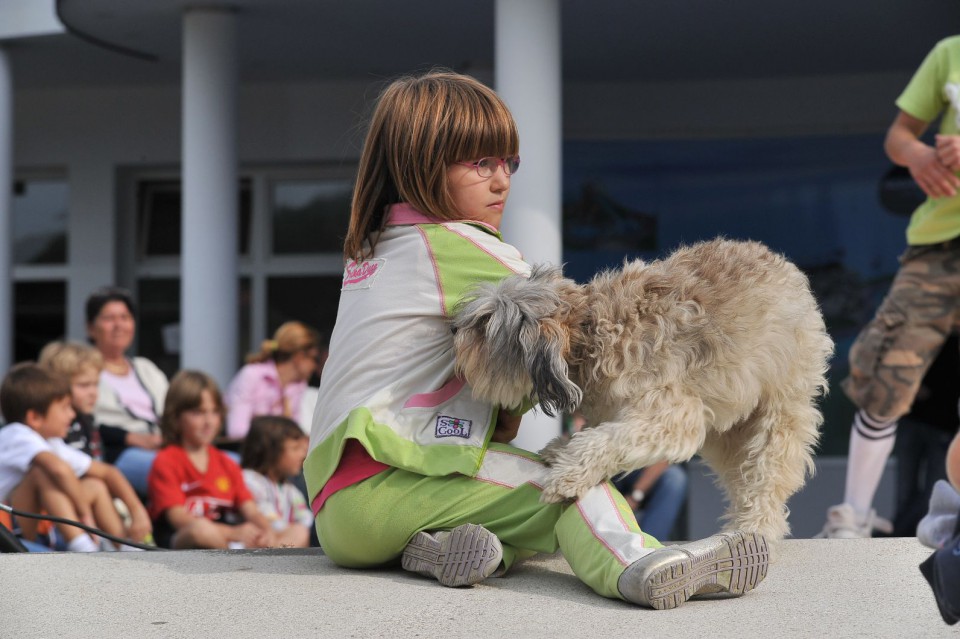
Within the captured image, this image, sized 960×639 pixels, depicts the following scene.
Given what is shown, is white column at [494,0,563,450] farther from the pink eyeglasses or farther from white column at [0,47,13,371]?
white column at [0,47,13,371]

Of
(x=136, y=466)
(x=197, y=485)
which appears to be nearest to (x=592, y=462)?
(x=197, y=485)

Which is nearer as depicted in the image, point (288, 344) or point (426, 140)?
point (426, 140)

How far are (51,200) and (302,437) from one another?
629cm

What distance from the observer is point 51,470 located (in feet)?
17.9

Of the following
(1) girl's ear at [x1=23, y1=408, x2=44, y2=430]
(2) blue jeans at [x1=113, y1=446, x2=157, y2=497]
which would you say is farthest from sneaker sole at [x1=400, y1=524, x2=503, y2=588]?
(2) blue jeans at [x1=113, y1=446, x2=157, y2=497]

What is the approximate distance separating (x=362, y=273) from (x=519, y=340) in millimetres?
616

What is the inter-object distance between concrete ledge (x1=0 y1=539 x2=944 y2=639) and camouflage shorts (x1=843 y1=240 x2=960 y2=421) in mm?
1456

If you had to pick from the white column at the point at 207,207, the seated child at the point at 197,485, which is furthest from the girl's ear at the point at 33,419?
the white column at the point at 207,207

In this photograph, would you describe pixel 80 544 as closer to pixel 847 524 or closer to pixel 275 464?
pixel 275 464

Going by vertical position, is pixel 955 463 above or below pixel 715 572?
above

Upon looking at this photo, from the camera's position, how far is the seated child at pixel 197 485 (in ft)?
19.9

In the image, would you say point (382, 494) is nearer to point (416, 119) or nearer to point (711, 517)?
point (416, 119)

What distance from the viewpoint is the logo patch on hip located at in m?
2.96

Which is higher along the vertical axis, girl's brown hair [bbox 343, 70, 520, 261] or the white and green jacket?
girl's brown hair [bbox 343, 70, 520, 261]
